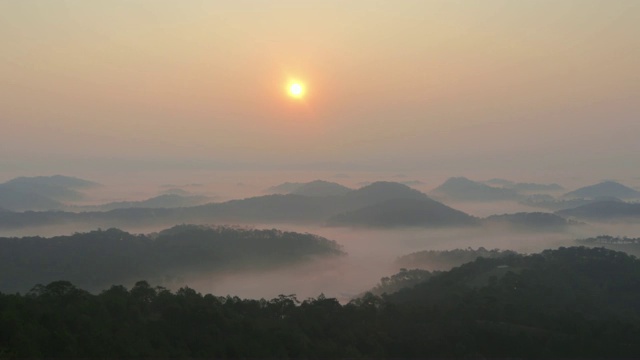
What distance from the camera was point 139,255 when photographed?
14750 cm

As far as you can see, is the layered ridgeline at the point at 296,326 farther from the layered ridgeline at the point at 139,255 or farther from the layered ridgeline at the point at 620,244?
the layered ridgeline at the point at 620,244

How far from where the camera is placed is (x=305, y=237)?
654 ft

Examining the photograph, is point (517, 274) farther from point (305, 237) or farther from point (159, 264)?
point (305, 237)

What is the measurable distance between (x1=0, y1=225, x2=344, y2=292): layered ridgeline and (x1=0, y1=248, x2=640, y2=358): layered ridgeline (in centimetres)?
8177

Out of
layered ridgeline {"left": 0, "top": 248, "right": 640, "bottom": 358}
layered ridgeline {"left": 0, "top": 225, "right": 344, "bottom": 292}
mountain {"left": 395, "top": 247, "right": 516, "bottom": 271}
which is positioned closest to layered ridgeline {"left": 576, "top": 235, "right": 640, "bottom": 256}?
mountain {"left": 395, "top": 247, "right": 516, "bottom": 271}

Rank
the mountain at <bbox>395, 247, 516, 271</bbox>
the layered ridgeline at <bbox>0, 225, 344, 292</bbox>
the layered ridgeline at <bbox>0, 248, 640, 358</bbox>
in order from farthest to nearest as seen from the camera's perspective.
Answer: the mountain at <bbox>395, 247, 516, 271</bbox> → the layered ridgeline at <bbox>0, 225, 344, 292</bbox> → the layered ridgeline at <bbox>0, 248, 640, 358</bbox>

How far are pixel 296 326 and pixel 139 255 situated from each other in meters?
114

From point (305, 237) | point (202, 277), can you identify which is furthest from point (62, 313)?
point (305, 237)

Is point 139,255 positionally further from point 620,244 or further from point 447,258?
point 620,244

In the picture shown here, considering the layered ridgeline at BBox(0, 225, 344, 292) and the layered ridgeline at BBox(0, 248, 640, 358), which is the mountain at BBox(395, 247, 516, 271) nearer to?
the layered ridgeline at BBox(0, 225, 344, 292)

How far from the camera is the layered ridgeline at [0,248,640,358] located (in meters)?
34.0

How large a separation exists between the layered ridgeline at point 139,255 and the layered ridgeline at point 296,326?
268 ft

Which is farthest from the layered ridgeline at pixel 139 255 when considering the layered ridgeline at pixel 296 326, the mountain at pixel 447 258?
the layered ridgeline at pixel 296 326

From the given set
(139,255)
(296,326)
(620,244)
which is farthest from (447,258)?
(296,326)
